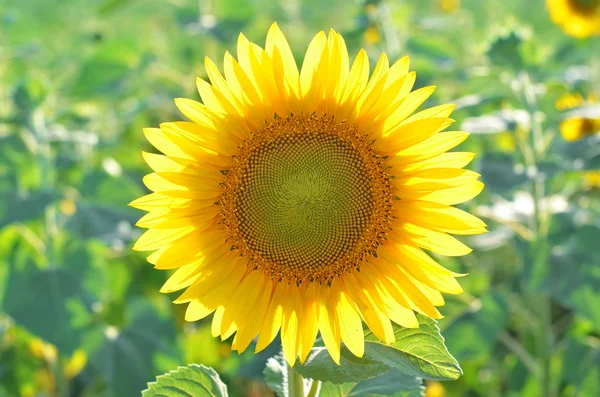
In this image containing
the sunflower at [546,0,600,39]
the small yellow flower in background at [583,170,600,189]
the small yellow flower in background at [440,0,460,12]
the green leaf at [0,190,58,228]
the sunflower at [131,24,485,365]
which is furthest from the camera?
the small yellow flower in background at [440,0,460,12]

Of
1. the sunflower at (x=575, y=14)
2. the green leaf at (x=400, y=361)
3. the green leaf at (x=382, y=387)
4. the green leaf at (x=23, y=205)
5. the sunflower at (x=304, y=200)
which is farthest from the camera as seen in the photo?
the sunflower at (x=575, y=14)

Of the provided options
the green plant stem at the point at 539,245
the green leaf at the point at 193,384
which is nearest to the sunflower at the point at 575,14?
the green plant stem at the point at 539,245

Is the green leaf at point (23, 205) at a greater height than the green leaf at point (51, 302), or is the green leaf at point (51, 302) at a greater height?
the green leaf at point (23, 205)

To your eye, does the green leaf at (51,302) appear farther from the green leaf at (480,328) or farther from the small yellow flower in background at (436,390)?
the small yellow flower in background at (436,390)

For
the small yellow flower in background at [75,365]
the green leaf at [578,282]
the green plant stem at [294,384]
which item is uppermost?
the green leaf at [578,282]

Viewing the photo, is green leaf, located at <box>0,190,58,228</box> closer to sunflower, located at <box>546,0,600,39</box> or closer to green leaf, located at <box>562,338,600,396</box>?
green leaf, located at <box>562,338,600,396</box>

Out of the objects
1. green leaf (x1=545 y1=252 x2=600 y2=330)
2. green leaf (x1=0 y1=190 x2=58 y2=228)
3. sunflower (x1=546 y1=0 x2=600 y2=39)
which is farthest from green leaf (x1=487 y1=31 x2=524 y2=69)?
sunflower (x1=546 y1=0 x2=600 y2=39)

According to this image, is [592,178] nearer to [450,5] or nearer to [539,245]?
[539,245]

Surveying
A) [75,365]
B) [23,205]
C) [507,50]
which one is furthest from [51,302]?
[507,50]
